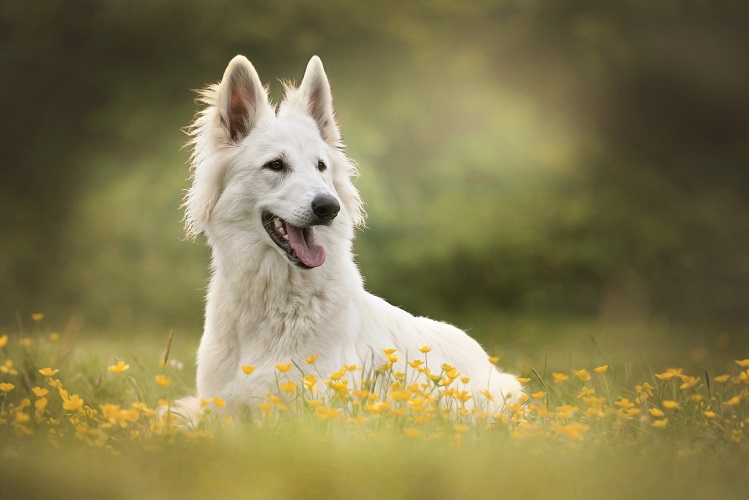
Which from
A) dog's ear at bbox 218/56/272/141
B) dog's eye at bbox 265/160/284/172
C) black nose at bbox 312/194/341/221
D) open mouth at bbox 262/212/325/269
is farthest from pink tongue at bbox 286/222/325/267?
dog's ear at bbox 218/56/272/141

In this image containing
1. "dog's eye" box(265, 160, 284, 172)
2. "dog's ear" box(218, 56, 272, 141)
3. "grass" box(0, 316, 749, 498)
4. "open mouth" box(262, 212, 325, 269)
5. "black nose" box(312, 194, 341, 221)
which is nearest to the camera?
"grass" box(0, 316, 749, 498)

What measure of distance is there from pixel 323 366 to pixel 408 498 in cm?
152

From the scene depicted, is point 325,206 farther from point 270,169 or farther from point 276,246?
point 270,169

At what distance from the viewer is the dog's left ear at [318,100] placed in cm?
522

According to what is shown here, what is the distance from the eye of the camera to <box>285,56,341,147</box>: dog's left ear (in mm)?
5223

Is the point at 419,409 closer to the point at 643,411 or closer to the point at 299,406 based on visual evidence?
the point at 299,406

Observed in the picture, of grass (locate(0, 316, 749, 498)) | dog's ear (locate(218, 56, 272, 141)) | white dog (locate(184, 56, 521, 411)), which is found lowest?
grass (locate(0, 316, 749, 498))

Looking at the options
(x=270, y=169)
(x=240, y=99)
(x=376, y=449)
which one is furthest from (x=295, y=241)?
(x=376, y=449)

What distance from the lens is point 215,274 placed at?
16.3 feet

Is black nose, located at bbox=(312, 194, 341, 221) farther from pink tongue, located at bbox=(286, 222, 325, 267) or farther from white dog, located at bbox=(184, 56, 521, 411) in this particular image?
pink tongue, located at bbox=(286, 222, 325, 267)

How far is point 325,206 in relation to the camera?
4.42m

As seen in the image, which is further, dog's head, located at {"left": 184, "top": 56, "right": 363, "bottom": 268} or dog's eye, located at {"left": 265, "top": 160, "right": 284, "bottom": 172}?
dog's eye, located at {"left": 265, "top": 160, "right": 284, "bottom": 172}

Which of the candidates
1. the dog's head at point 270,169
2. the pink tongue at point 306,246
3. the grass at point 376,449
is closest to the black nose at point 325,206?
the dog's head at point 270,169

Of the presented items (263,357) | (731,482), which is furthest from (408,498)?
(263,357)
